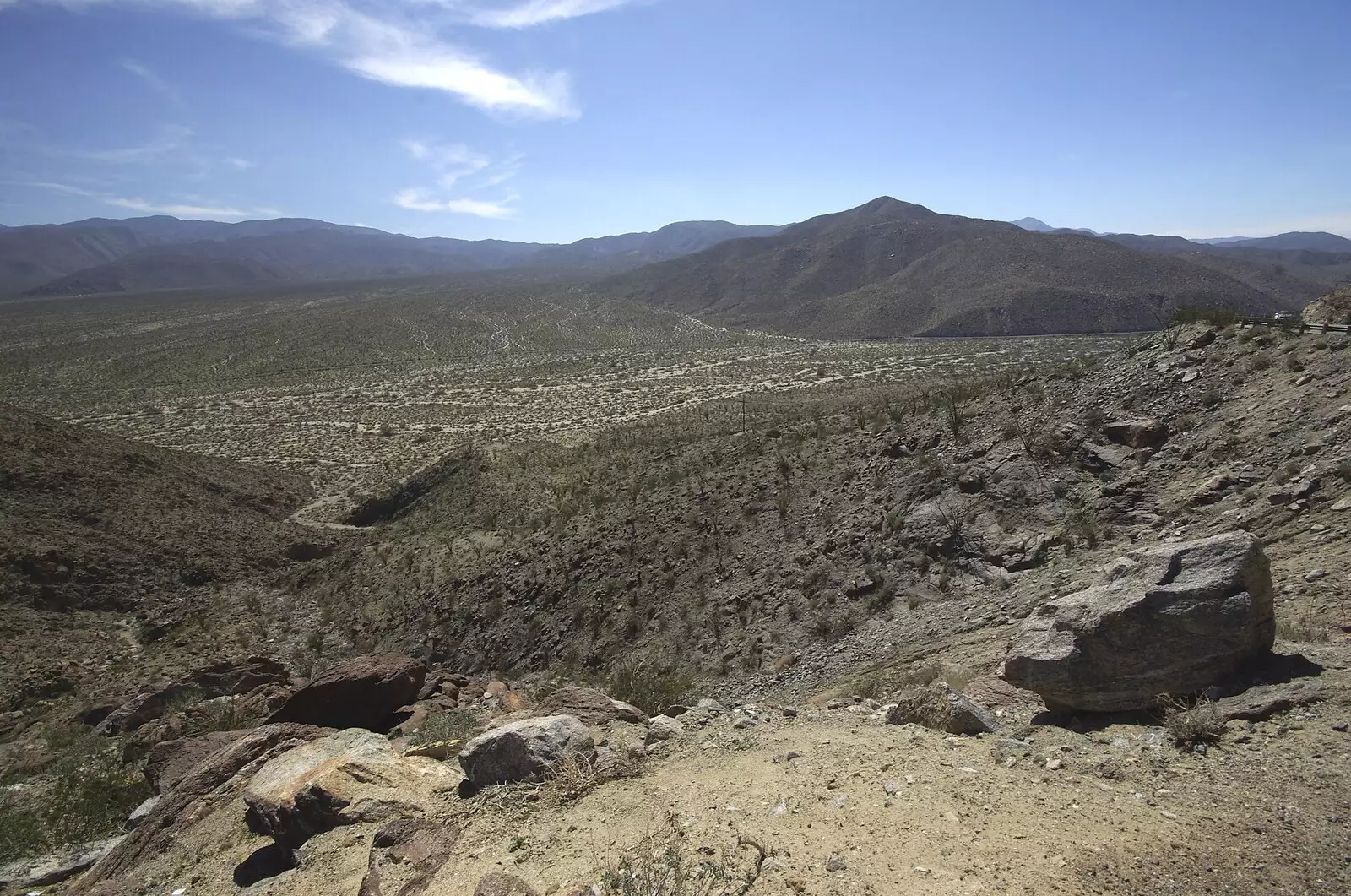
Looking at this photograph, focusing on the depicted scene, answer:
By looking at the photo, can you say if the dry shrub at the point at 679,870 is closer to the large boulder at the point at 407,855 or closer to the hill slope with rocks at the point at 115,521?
the large boulder at the point at 407,855

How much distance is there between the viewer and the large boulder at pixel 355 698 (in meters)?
8.55

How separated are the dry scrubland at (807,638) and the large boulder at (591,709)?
0.90 ft

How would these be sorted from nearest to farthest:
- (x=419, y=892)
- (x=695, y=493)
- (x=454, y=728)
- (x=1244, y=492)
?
1. (x=419, y=892)
2. (x=454, y=728)
3. (x=1244, y=492)
4. (x=695, y=493)

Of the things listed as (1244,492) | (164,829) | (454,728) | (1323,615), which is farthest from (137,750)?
(1244,492)

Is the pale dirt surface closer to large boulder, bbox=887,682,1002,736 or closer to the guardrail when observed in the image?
large boulder, bbox=887,682,1002,736

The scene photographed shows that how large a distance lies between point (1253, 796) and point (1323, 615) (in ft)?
9.76

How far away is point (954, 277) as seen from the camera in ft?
297

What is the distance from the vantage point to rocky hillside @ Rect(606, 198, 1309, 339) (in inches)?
2876

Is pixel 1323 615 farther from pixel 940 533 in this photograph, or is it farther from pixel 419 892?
pixel 419 892

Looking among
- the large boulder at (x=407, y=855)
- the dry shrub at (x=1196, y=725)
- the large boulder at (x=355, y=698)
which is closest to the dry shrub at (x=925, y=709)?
the dry shrub at (x=1196, y=725)

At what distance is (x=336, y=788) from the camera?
5.95 m

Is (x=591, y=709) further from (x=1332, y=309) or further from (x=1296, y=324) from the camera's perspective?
(x=1332, y=309)

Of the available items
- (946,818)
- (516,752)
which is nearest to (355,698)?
(516,752)

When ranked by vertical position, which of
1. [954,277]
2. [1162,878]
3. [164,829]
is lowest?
[164,829]
